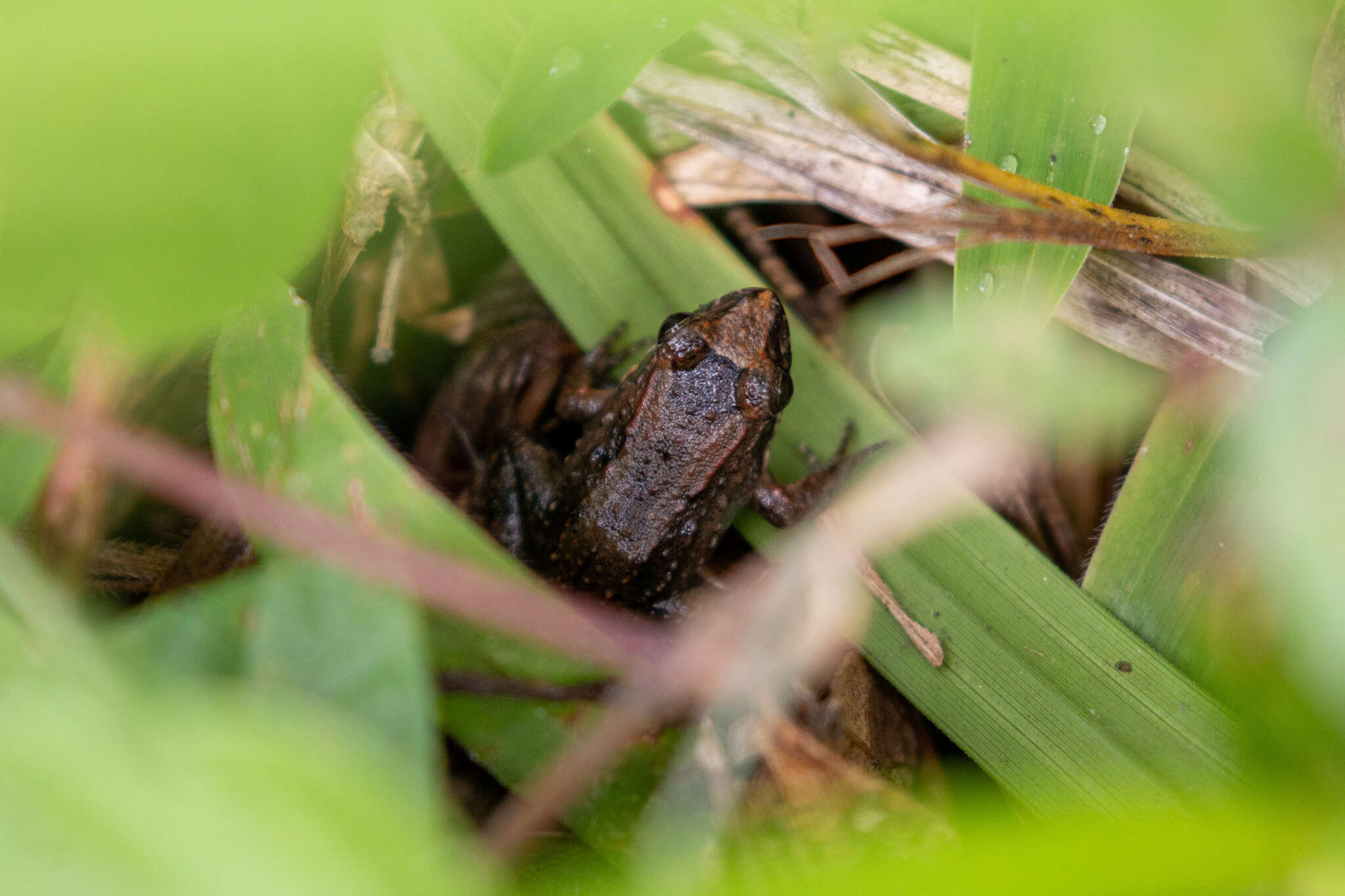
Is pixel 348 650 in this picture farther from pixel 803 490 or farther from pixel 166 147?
pixel 803 490

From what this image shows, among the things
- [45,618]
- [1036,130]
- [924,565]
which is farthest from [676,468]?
[45,618]

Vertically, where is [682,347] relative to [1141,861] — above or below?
below

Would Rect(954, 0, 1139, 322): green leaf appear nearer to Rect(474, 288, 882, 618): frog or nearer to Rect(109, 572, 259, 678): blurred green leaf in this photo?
Rect(474, 288, 882, 618): frog

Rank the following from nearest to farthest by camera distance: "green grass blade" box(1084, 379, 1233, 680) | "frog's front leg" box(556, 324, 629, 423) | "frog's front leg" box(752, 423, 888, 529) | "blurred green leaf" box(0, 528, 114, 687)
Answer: "blurred green leaf" box(0, 528, 114, 687) → "green grass blade" box(1084, 379, 1233, 680) → "frog's front leg" box(752, 423, 888, 529) → "frog's front leg" box(556, 324, 629, 423)

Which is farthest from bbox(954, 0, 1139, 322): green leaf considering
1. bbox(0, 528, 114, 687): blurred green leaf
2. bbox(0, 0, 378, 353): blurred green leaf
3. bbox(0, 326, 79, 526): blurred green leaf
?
bbox(0, 326, 79, 526): blurred green leaf

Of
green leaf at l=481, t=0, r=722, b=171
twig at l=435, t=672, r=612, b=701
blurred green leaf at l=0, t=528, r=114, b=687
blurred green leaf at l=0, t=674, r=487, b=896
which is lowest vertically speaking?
twig at l=435, t=672, r=612, b=701

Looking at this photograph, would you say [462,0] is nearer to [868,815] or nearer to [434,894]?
[434,894]
